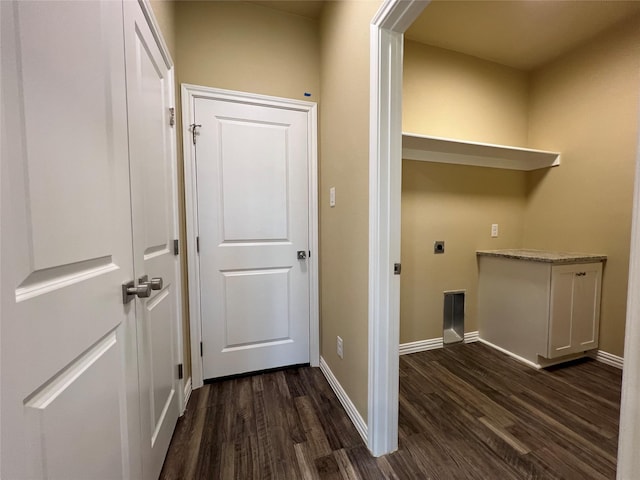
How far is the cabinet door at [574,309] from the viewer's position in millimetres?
1983

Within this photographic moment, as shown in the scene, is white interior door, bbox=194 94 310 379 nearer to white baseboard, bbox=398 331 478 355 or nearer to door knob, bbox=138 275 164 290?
door knob, bbox=138 275 164 290

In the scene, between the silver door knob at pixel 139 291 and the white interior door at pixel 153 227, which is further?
the white interior door at pixel 153 227

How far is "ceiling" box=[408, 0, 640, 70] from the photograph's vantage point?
181 centimetres

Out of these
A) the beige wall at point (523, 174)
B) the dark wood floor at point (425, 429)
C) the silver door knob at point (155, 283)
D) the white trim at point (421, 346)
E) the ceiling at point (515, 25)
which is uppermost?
the ceiling at point (515, 25)

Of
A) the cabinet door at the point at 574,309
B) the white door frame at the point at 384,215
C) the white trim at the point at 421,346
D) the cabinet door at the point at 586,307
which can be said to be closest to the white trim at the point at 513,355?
the cabinet door at the point at 574,309

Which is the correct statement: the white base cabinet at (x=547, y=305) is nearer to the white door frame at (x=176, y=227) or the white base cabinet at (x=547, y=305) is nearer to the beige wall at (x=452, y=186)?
the beige wall at (x=452, y=186)

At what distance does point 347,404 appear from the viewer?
1.55 meters

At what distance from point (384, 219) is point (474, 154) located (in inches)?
67.8

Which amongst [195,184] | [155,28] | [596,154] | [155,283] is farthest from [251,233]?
[596,154]

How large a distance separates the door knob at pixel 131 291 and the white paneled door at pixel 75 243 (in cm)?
1

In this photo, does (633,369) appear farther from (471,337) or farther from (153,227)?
(471,337)

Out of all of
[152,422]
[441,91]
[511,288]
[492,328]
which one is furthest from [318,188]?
[492,328]

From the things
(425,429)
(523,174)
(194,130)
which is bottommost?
(425,429)

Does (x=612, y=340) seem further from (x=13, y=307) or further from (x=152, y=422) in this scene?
(x=13, y=307)
